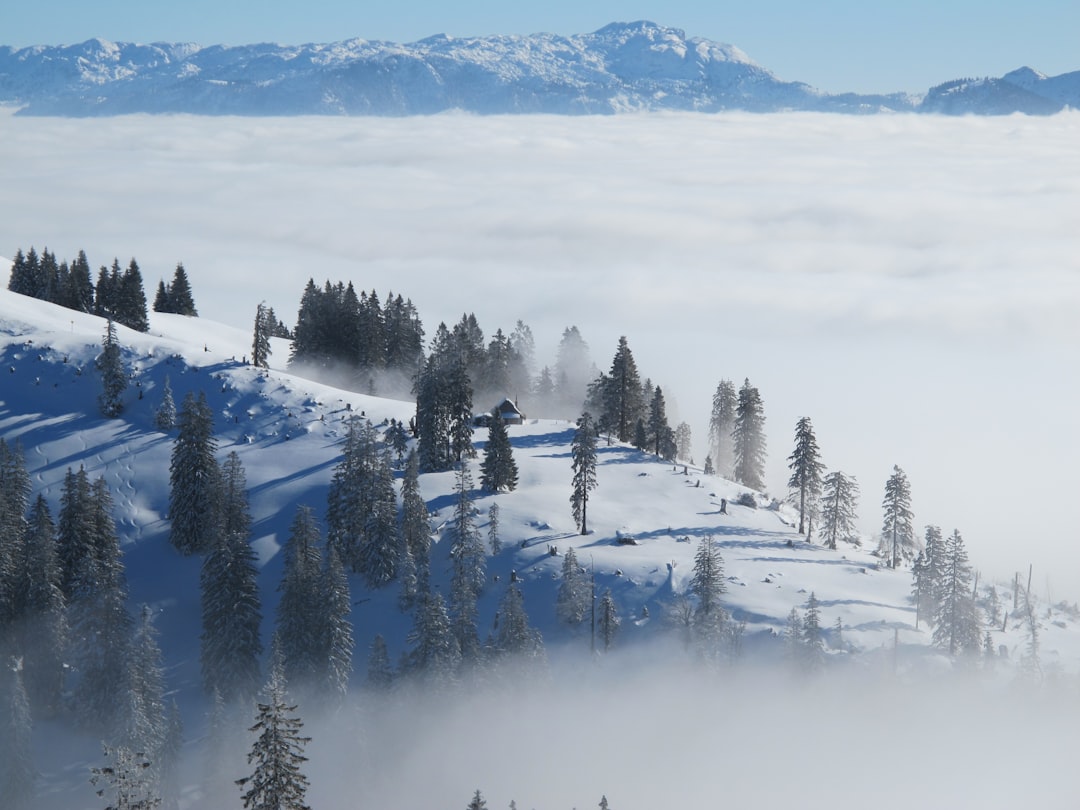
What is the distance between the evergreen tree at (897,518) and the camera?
307ft

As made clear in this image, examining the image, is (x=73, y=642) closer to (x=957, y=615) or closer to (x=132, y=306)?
(x=957, y=615)

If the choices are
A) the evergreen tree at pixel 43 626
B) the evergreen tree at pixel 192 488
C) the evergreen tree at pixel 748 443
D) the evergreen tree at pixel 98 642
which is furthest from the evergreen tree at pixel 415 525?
the evergreen tree at pixel 748 443

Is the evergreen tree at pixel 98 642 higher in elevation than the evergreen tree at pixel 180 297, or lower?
lower

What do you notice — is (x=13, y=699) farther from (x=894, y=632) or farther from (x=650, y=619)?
(x=894, y=632)

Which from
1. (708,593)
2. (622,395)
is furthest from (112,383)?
(708,593)

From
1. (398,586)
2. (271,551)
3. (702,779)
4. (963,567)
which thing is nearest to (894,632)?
(963,567)

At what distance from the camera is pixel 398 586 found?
3155 inches

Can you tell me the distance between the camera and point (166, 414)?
9712 centimetres

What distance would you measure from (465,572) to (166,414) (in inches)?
1441

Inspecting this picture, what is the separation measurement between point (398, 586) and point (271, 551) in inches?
466

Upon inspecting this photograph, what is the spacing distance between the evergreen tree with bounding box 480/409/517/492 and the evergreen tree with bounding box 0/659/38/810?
41974mm

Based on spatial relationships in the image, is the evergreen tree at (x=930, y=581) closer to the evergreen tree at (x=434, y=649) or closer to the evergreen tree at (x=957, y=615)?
the evergreen tree at (x=957, y=615)

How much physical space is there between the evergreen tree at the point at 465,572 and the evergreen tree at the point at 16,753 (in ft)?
85.0

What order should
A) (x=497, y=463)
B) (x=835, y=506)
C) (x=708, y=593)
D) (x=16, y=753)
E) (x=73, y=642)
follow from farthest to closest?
1. (x=835, y=506)
2. (x=497, y=463)
3. (x=708, y=593)
4. (x=73, y=642)
5. (x=16, y=753)
